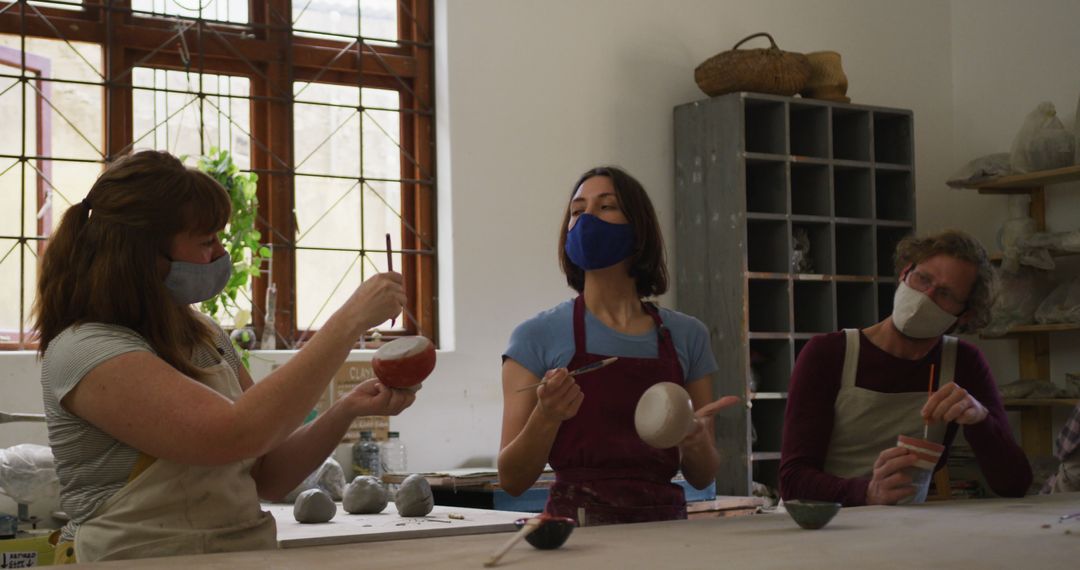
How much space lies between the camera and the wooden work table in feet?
4.91

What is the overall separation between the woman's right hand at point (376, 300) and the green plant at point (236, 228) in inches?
84.3

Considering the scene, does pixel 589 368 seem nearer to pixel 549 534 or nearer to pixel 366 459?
pixel 549 534

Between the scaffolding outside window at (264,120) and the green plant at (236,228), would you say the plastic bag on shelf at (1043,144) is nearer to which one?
the scaffolding outside window at (264,120)

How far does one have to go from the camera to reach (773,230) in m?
4.89

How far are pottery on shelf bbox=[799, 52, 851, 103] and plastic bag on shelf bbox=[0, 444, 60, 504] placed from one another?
10.5 feet

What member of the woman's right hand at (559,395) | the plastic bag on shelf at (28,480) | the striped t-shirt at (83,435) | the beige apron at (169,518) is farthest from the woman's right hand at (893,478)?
the plastic bag on shelf at (28,480)

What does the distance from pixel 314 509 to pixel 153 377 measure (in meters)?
1.20

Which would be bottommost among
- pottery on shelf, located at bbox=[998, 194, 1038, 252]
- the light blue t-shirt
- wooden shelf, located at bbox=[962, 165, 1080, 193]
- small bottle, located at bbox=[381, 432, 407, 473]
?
small bottle, located at bbox=[381, 432, 407, 473]

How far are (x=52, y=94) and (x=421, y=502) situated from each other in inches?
83.8

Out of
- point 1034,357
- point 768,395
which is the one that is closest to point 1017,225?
point 1034,357

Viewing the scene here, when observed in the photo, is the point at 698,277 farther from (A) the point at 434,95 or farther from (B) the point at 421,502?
(B) the point at 421,502

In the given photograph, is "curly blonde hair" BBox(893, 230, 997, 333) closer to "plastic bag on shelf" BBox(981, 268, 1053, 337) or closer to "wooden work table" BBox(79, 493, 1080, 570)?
"wooden work table" BBox(79, 493, 1080, 570)

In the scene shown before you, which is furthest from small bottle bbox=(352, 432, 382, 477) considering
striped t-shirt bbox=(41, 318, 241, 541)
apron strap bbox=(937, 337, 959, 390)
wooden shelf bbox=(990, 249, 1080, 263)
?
wooden shelf bbox=(990, 249, 1080, 263)

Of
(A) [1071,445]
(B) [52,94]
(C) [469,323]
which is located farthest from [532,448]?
(B) [52,94]
